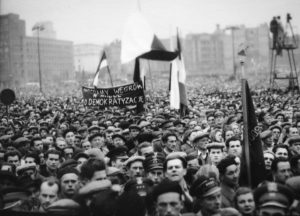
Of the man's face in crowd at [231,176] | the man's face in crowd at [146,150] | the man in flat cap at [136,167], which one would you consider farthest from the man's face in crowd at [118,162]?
the man's face in crowd at [231,176]

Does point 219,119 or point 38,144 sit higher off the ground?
point 219,119

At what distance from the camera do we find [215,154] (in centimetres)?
684

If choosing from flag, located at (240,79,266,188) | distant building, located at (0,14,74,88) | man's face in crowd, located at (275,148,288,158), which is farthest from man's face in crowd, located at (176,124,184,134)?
distant building, located at (0,14,74,88)

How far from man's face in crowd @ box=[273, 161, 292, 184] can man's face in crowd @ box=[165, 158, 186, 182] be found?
46.9 inches

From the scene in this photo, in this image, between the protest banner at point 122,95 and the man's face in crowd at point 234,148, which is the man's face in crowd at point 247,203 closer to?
the man's face in crowd at point 234,148

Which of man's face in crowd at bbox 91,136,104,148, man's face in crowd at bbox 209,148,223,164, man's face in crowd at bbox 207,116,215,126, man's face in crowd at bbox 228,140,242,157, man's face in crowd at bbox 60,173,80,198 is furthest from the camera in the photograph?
man's face in crowd at bbox 207,116,215,126

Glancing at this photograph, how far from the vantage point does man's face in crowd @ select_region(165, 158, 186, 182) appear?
5418 millimetres

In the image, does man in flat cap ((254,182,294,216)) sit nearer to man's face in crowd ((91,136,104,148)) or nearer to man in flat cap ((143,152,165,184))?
man in flat cap ((143,152,165,184))

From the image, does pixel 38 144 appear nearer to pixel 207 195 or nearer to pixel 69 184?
pixel 69 184

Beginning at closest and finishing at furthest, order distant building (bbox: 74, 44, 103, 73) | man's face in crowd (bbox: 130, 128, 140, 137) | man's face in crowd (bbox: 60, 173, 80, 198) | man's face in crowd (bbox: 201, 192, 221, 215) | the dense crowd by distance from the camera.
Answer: the dense crowd, man's face in crowd (bbox: 201, 192, 221, 215), man's face in crowd (bbox: 60, 173, 80, 198), man's face in crowd (bbox: 130, 128, 140, 137), distant building (bbox: 74, 44, 103, 73)

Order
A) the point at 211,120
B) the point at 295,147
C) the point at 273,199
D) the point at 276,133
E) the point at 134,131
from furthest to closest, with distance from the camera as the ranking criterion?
the point at 211,120 → the point at 134,131 → the point at 276,133 → the point at 295,147 → the point at 273,199

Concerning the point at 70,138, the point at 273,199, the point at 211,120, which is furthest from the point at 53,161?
the point at 211,120

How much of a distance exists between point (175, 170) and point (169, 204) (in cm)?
116

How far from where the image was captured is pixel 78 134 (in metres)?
10.8
